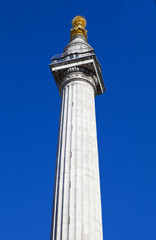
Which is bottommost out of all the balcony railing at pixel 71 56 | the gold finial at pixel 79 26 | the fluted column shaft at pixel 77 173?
the fluted column shaft at pixel 77 173

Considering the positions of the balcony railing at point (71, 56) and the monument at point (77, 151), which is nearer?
the monument at point (77, 151)

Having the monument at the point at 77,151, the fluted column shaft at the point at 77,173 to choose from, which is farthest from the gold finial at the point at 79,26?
the fluted column shaft at the point at 77,173

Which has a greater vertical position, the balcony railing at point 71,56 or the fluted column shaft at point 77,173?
the balcony railing at point 71,56

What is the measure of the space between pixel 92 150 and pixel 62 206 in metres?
5.77

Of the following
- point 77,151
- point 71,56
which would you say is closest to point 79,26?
point 71,56

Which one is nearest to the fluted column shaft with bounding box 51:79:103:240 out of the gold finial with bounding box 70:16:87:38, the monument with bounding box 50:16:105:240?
the monument with bounding box 50:16:105:240

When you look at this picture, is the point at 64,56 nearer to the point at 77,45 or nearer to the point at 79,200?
the point at 77,45

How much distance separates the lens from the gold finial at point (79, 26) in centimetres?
3897

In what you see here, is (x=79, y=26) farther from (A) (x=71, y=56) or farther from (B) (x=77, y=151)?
(B) (x=77, y=151)

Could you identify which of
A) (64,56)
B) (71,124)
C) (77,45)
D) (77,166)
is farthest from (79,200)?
→ (77,45)

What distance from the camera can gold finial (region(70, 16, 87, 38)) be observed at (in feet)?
128

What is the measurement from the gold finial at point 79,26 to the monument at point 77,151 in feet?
14.8

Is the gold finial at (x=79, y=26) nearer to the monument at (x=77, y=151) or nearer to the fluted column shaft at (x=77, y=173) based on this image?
the monument at (x=77, y=151)

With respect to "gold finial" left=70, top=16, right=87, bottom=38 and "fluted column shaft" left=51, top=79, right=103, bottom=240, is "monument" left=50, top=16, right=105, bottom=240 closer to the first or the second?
"fluted column shaft" left=51, top=79, right=103, bottom=240
